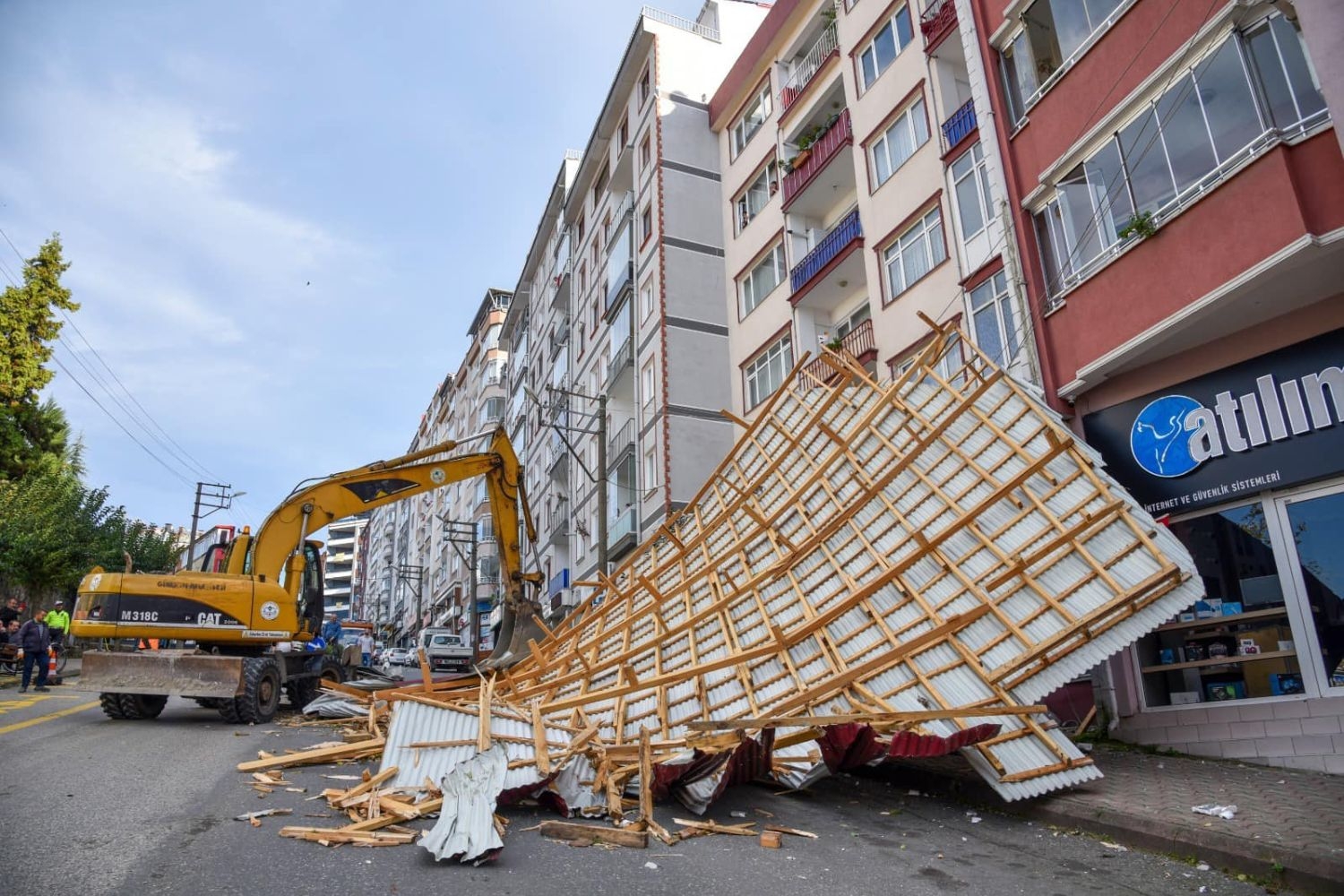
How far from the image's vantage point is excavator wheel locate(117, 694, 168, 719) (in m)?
10.2

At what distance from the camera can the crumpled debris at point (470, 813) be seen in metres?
4.24

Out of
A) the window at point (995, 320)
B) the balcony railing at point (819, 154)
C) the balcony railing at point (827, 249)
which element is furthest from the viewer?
the balcony railing at point (819, 154)

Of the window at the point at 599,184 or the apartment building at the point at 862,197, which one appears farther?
the window at the point at 599,184

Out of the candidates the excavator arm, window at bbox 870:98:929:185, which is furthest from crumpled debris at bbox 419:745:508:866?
window at bbox 870:98:929:185

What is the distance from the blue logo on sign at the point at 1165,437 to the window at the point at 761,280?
1051cm

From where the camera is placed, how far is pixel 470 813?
4609 millimetres

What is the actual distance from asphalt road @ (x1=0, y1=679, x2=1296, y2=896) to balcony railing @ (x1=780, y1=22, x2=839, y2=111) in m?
15.6

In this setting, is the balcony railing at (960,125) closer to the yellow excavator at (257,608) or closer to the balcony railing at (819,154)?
the balcony railing at (819,154)

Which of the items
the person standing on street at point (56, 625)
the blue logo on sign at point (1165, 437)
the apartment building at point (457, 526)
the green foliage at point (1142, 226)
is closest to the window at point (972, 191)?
the green foliage at point (1142, 226)

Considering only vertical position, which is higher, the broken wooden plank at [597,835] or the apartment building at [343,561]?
the apartment building at [343,561]

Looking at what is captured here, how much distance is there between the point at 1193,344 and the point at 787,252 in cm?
1070

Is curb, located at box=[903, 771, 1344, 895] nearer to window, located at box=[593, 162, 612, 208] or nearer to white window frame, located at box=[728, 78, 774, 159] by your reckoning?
white window frame, located at box=[728, 78, 774, 159]

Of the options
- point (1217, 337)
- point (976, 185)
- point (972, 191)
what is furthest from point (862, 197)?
point (1217, 337)

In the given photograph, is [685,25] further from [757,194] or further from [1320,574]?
[1320,574]
